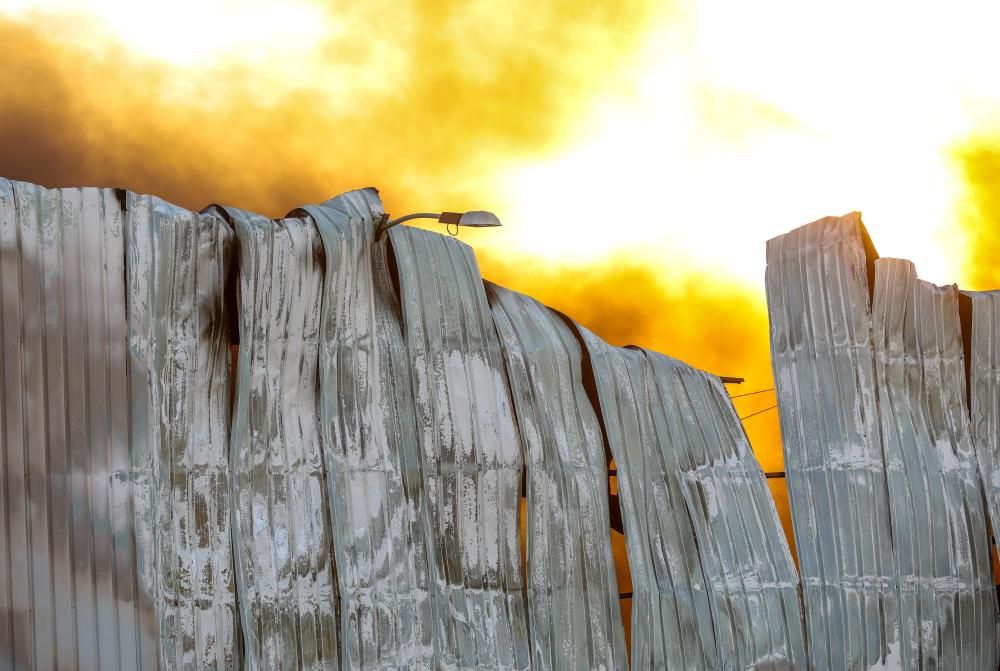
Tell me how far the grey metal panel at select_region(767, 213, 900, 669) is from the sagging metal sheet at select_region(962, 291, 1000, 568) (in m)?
1.15

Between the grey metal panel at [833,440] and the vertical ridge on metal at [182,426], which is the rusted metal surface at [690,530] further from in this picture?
the vertical ridge on metal at [182,426]

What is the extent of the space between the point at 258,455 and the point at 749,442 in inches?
192

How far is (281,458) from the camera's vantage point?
32.0 feet

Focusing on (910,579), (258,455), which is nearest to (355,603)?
(258,455)

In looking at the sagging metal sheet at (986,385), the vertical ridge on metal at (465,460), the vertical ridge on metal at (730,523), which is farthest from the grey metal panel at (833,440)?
the vertical ridge on metal at (465,460)

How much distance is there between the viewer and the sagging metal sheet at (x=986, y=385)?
38.7 ft

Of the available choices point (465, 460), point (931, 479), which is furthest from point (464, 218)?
point (931, 479)

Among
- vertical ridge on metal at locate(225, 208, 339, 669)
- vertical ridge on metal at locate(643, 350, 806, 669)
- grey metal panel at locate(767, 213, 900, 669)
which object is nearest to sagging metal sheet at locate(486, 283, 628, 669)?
vertical ridge on metal at locate(643, 350, 806, 669)

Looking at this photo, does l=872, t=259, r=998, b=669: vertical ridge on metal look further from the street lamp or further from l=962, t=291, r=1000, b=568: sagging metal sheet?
the street lamp

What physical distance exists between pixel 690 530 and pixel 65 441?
5.42 meters

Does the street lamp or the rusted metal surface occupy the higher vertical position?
the street lamp

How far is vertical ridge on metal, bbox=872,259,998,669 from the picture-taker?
1130cm

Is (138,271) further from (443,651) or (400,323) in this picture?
(443,651)

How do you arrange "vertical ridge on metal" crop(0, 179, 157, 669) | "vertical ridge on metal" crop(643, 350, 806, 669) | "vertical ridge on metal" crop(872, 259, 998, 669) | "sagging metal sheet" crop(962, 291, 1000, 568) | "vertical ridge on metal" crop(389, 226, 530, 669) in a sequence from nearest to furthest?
1. "vertical ridge on metal" crop(0, 179, 157, 669)
2. "vertical ridge on metal" crop(389, 226, 530, 669)
3. "vertical ridge on metal" crop(643, 350, 806, 669)
4. "vertical ridge on metal" crop(872, 259, 998, 669)
5. "sagging metal sheet" crop(962, 291, 1000, 568)
